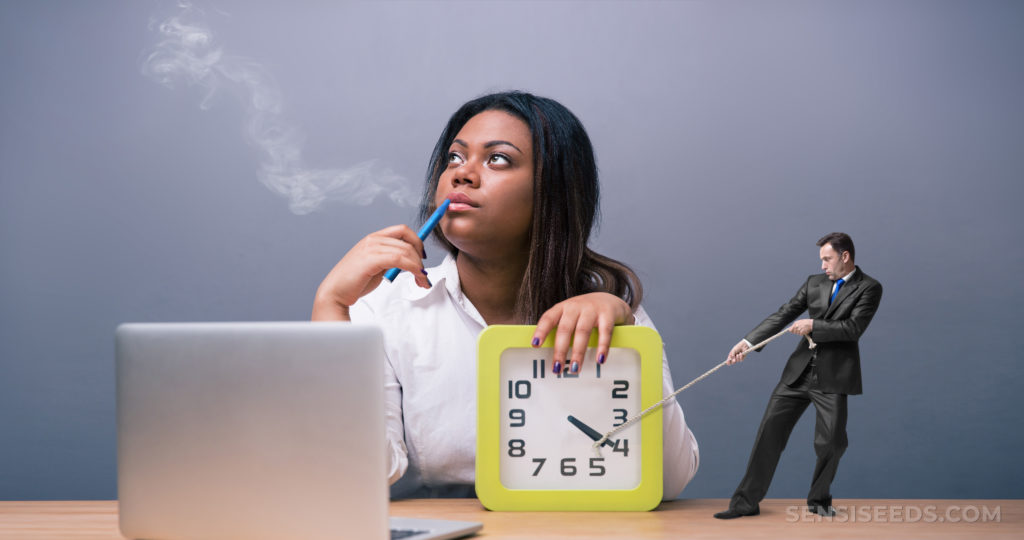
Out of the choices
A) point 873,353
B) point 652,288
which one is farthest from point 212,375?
point 873,353

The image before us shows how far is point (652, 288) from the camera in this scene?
8.18 feet

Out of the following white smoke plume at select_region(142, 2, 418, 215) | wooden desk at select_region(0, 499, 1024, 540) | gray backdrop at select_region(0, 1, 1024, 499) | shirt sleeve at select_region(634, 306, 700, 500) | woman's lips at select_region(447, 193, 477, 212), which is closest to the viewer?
wooden desk at select_region(0, 499, 1024, 540)

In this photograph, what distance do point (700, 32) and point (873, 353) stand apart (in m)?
1.13

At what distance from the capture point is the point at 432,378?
1.49 m

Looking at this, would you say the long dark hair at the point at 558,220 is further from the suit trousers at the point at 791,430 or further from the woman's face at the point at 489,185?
the suit trousers at the point at 791,430

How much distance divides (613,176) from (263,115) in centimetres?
118

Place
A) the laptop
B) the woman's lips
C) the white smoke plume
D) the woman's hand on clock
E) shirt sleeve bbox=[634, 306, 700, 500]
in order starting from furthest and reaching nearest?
the white smoke plume → the woman's lips → shirt sleeve bbox=[634, 306, 700, 500] → the woman's hand on clock → the laptop

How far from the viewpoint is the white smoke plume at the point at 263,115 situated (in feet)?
8.54

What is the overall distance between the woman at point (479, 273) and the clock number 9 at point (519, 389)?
0.99ft

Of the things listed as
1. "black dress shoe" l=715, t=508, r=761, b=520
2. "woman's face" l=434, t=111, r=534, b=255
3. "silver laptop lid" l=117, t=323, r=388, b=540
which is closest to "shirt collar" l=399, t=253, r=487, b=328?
"woman's face" l=434, t=111, r=534, b=255

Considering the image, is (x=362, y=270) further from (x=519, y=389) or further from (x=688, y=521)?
(x=688, y=521)

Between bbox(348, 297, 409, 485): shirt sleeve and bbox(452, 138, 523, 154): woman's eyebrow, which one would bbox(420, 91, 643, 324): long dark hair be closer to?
bbox(452, 138, 523, 154): woman's eyebrow

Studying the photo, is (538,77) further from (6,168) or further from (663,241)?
(6,168)

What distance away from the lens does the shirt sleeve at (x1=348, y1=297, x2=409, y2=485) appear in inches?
51.3
